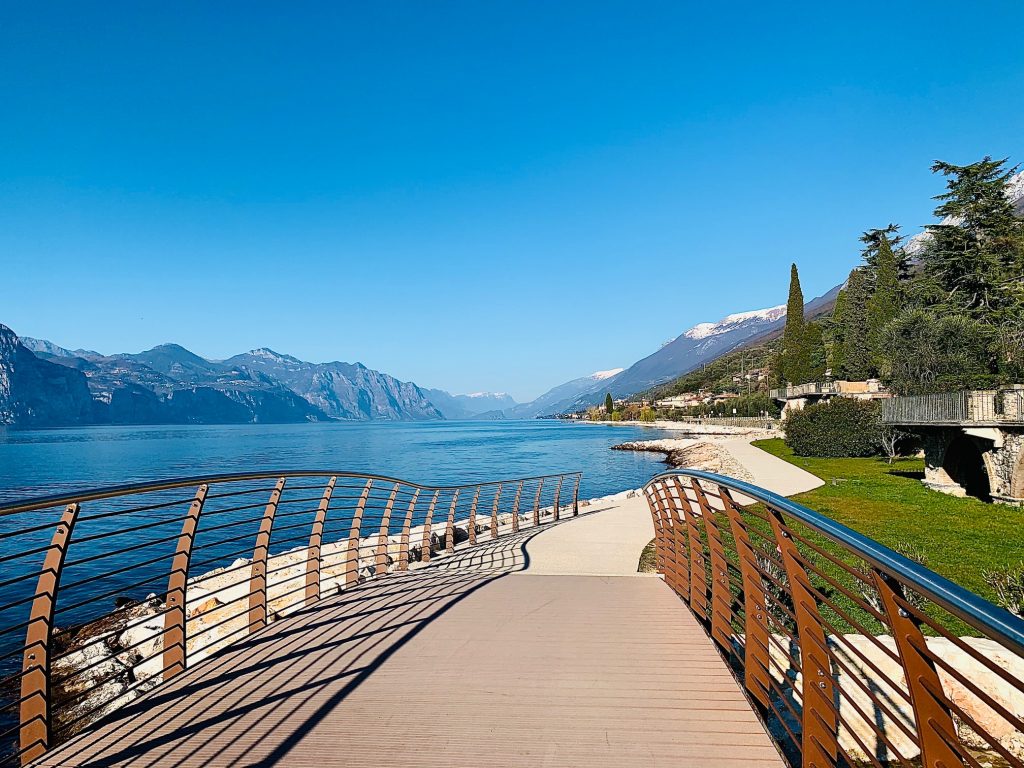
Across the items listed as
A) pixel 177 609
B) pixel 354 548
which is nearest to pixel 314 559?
pixel 354 548

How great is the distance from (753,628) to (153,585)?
15431 millimetres

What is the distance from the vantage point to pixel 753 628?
3.54 metres

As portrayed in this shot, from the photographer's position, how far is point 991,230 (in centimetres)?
3769

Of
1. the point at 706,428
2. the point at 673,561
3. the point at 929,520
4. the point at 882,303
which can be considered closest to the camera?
the point at 673,561

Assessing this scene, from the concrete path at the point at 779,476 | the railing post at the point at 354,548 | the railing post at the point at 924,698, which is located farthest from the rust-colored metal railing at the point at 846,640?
the concrete path at the point at 779,476

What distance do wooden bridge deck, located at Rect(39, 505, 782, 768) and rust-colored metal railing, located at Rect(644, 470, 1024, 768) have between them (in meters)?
0.29

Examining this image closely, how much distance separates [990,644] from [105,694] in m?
11.1

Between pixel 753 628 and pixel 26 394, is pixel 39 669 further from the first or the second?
pixel 26 394

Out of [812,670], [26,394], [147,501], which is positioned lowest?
[147,501]

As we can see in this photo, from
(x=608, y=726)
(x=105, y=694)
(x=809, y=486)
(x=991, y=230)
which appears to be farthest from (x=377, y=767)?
(x=991, y=230)

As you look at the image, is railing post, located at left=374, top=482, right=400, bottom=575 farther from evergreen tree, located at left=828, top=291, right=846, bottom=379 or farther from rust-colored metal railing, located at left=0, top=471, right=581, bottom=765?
evergreen tree, located at left=828, top=291, right=846, bottom=379

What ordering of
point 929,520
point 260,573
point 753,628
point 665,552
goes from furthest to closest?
1. point 929,520
2. point 665,552
3. point 260,573
4. point 753,628

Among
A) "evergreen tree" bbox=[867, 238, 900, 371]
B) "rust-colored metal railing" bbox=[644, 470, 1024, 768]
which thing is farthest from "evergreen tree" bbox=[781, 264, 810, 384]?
"rust-colored metal railing" bbox=[644, 470, 1024, 768]

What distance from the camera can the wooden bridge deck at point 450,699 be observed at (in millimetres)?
2828
